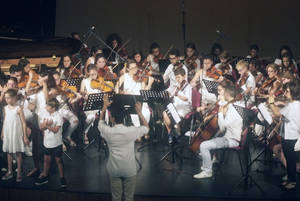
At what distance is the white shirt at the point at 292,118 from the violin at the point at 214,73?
1759 mm

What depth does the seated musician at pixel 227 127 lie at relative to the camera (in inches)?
182

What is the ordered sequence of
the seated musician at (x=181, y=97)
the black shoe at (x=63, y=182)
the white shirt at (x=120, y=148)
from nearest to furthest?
the white shirt at (x=120, y=148) → the black shoe at (x=63, y=182) → the seated musician at (x=181, y=97)

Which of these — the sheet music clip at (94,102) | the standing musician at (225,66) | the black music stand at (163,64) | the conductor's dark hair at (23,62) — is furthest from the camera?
the black music stand at (163,64)

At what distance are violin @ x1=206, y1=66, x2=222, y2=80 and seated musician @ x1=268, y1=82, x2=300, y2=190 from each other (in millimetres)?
1610

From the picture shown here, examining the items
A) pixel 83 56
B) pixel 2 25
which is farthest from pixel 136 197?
pixel 2 25

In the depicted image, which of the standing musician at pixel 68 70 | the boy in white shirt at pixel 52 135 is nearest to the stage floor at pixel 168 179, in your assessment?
the boy in white shirt at pixel 52 135

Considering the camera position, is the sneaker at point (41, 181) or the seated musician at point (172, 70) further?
the seated musician at point (172, 70)

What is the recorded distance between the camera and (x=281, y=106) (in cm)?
458

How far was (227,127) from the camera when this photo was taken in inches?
186

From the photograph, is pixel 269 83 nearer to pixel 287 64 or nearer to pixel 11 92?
pixel 287 64

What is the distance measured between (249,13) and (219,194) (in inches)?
197

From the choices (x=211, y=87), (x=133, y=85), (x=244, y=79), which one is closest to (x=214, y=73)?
(x=244, y=79)

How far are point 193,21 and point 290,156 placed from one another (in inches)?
190

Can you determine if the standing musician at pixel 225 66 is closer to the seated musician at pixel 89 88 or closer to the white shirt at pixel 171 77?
the white shirt at pixel 171 77
